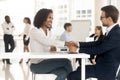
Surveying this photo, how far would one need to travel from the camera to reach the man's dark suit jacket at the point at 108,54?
2.57 metres

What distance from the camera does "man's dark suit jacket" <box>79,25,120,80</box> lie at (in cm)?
257

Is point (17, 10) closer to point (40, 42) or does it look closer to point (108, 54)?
point (40, 42)

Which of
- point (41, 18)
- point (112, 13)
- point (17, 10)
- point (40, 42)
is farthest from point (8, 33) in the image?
point (112, 13)

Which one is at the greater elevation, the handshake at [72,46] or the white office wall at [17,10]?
the white office wall at [17,10]

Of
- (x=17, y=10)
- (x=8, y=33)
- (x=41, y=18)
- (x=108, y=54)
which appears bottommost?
(x=8, y=33)

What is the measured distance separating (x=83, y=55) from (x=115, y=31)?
0.38 m

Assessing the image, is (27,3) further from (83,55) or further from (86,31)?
(83,55)

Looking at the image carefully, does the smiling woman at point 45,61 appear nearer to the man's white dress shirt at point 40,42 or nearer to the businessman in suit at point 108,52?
the man's white dress shirt at point 40,42

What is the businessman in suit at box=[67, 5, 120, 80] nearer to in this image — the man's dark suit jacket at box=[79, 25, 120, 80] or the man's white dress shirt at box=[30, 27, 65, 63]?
the man's dark suit jacket at box=[79, 25, 120, 80]

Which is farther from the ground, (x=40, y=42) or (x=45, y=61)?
(x=40, y=42)

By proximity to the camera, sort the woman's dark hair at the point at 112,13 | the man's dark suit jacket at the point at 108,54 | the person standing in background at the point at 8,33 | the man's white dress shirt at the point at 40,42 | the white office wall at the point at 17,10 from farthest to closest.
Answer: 1. the white office wall at the point at 17,10
2. the person standing in background at the point at 8,33
3. the man's white dress shirt at the point at 40,42
4. the woman's dark hair at the point at 112,13
5. the man's dark suit jacket at the point at 108,54

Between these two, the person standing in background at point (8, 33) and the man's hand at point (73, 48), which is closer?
the man's hand at point (73, 48)

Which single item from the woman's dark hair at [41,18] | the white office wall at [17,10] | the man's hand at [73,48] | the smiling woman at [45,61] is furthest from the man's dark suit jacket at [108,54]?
the white office wall at [17,10]

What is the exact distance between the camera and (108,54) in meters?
2.62
